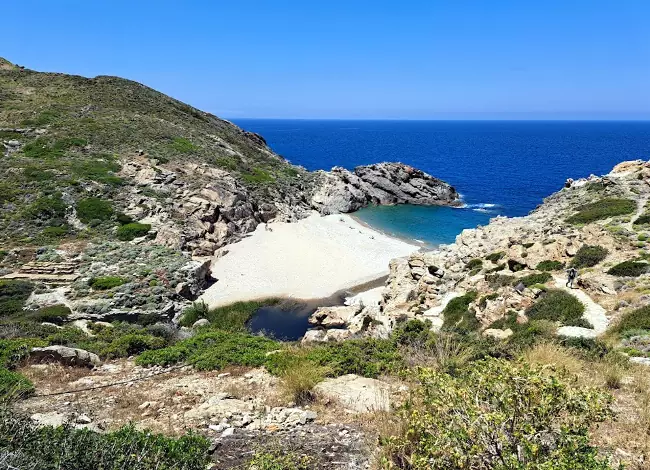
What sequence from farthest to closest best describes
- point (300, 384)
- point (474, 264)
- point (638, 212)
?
point (638, 212) < point (474, 264) < point (300, 384)

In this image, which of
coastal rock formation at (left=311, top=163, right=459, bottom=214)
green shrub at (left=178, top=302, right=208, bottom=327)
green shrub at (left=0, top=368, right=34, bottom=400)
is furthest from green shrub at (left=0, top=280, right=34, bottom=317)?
coastal rock formation at (left=311, top=163, right=459, bottom=214)

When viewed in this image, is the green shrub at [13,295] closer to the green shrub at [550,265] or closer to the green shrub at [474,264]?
the green shrub at [474,264]

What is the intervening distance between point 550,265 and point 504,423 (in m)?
21.1

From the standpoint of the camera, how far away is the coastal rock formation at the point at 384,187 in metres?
63.2

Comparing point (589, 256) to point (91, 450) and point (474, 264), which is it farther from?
point (91, 450)

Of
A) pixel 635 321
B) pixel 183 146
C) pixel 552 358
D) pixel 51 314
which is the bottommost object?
pixel 51 314

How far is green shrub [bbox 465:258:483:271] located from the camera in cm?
2752

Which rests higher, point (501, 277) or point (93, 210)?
point (93, 210)

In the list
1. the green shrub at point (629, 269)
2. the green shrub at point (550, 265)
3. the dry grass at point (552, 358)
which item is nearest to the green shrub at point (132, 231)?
the green shrub at point (550, 265)

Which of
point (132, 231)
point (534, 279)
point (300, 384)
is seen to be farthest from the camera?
point (132, 231)

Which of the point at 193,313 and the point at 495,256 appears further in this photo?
the point at 495,256

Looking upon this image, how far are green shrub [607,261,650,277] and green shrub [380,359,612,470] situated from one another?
17.6 m

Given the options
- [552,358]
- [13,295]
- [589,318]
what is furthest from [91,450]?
[13,295]

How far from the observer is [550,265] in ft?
75.5
